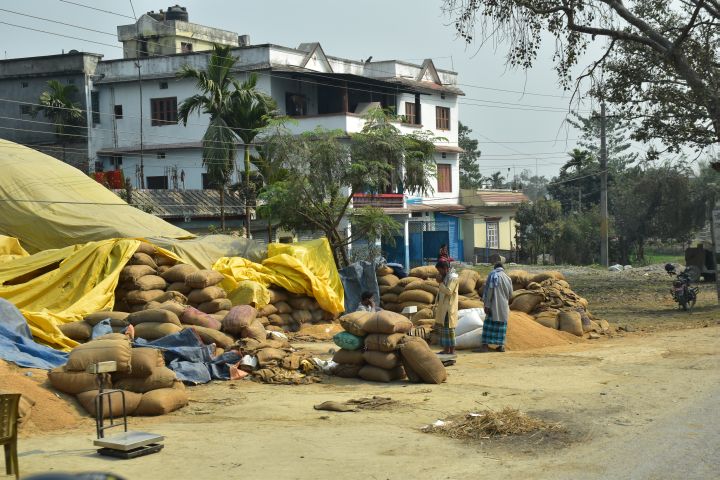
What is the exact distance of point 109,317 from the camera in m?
12.7

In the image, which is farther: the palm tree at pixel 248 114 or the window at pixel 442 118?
the window at pixel 442 118

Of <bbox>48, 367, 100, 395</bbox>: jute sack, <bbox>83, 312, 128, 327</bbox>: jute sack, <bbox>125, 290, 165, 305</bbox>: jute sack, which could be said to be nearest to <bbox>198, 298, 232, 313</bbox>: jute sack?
<bbox>125, 290, 165, 305</bbox>: jute sack

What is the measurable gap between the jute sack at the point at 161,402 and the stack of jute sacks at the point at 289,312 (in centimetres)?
680

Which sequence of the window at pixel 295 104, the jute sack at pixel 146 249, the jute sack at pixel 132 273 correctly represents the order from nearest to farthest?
the jute sack at pixel 132 273 < the jute sack at pixel 146 249 < the window at pixel 295 104

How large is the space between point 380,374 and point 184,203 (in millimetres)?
19893

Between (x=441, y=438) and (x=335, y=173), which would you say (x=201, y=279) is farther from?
(x=441, y=438)

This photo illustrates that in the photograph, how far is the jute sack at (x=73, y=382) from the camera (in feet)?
30.7

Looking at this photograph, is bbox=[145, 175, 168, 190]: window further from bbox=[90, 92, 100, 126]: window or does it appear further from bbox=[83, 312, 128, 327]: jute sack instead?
bbox=[83, 312, 128, 327]: jute sack

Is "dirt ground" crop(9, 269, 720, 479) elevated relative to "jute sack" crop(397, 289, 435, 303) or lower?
lower

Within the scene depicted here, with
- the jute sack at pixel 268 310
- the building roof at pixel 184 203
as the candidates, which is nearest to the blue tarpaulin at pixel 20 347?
the jute sack at pixel 268 310

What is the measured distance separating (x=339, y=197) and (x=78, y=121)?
21.1 metres

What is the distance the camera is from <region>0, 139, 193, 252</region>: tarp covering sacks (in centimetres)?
1803

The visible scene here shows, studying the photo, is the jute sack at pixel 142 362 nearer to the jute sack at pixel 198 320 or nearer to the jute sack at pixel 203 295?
the jute sack at pixel 198 320

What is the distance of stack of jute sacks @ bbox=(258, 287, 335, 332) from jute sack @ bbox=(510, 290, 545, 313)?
3.87 meters
